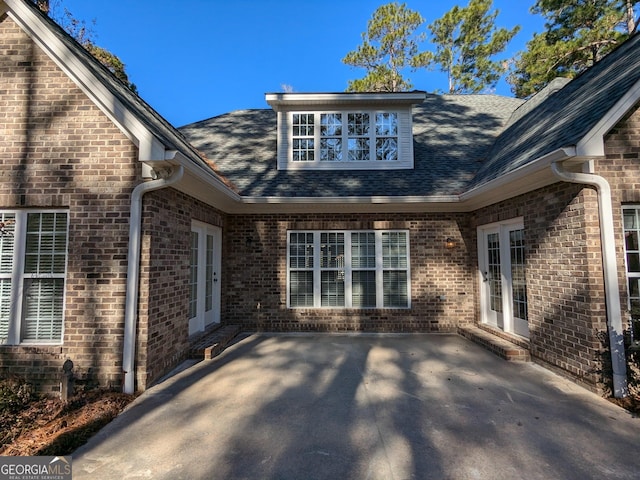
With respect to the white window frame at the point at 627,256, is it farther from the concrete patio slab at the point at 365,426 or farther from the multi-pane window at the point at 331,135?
the multi-pane window at the point at 331,135

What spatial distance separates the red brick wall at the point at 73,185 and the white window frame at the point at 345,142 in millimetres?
4646

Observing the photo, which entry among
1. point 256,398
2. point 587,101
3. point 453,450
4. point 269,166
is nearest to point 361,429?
point 453,450

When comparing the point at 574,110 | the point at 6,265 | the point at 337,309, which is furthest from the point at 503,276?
the point at 6,265

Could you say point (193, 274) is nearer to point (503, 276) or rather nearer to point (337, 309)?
point (337, 309)

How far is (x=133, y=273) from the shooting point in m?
4.22

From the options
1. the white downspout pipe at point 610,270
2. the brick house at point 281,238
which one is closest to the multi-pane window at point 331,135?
the brick house at point 281,238

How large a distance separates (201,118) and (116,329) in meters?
8.60

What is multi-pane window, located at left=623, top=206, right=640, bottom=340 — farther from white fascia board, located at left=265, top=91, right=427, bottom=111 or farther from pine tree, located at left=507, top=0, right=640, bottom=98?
pine tree, located at left=507, top=0, right=640, bottom=98

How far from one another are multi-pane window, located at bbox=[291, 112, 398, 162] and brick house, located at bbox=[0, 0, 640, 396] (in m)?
0.88

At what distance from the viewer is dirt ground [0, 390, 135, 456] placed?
2.93 meters

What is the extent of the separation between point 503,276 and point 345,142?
493cm

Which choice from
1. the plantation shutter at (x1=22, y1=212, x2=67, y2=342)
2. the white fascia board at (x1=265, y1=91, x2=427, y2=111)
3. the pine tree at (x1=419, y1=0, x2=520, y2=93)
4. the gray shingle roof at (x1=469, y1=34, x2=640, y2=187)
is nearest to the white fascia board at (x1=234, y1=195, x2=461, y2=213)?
the gray shingle roof at (x1=469, y1=34, x2=640, y2=187)

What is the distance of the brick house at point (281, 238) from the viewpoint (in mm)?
4168

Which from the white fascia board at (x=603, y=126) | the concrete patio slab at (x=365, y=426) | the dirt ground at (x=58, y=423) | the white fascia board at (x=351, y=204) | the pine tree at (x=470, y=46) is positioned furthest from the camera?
the pine tree at (x=470, y=46)
